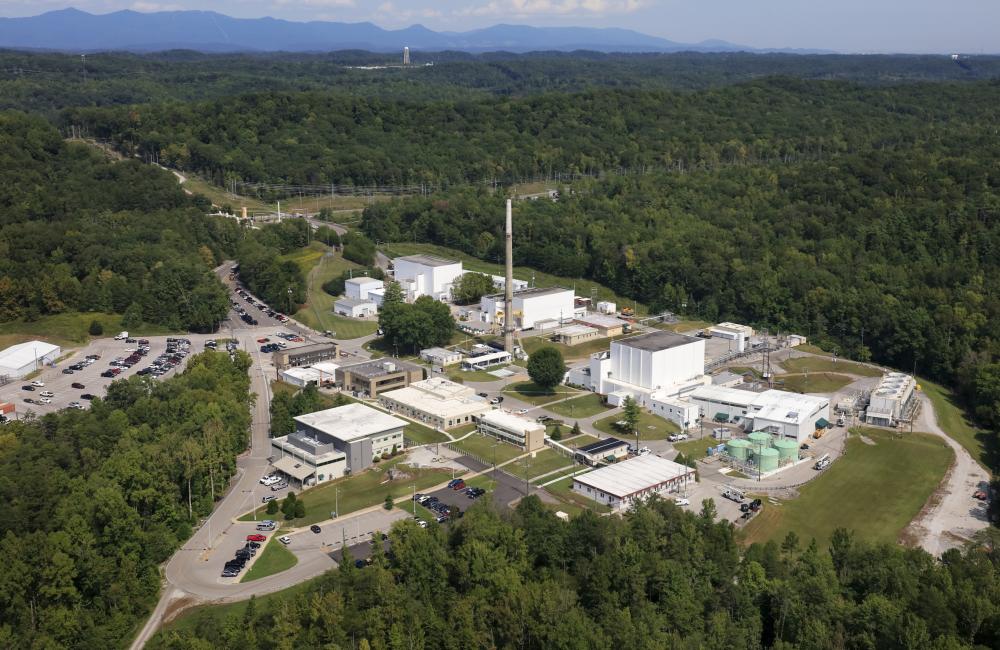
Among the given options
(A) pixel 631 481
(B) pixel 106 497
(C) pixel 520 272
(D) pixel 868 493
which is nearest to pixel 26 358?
(B) pixel 106 497

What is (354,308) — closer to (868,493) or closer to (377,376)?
(377,376)

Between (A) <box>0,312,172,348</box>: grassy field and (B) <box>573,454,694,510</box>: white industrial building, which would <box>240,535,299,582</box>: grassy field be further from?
(A) <box>0,312,172,348</box>: grassy field

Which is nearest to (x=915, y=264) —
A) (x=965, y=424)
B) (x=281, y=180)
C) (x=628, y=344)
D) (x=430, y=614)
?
(x=965, y=424)

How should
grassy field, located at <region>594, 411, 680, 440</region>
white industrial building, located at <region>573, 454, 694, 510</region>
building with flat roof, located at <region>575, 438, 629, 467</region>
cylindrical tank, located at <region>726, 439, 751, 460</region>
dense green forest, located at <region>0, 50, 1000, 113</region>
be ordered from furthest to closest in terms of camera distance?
dense green forest, located at <region>0, 50, 1000, 113</region> < grassy field, located at <region>594, 411, 680, 440</region> < cylindrical tank, located at <region>726, 439, 751, 460</region> < building with flat roof, located at <region>575, 438, 629, 467</region> < white industrial building, located at <region>573, 454, 694, 510</region>

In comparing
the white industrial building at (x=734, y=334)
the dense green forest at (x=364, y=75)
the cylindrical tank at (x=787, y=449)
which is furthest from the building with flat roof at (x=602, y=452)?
the dense green forest at (x=364, y=75)

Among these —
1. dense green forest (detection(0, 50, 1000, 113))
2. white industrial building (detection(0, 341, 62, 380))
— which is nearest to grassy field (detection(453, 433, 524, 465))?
white industrial building (detection(0, 341, 62, 380))

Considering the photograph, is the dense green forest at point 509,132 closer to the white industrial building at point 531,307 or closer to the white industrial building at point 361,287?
the white industrial building at point 361,287
